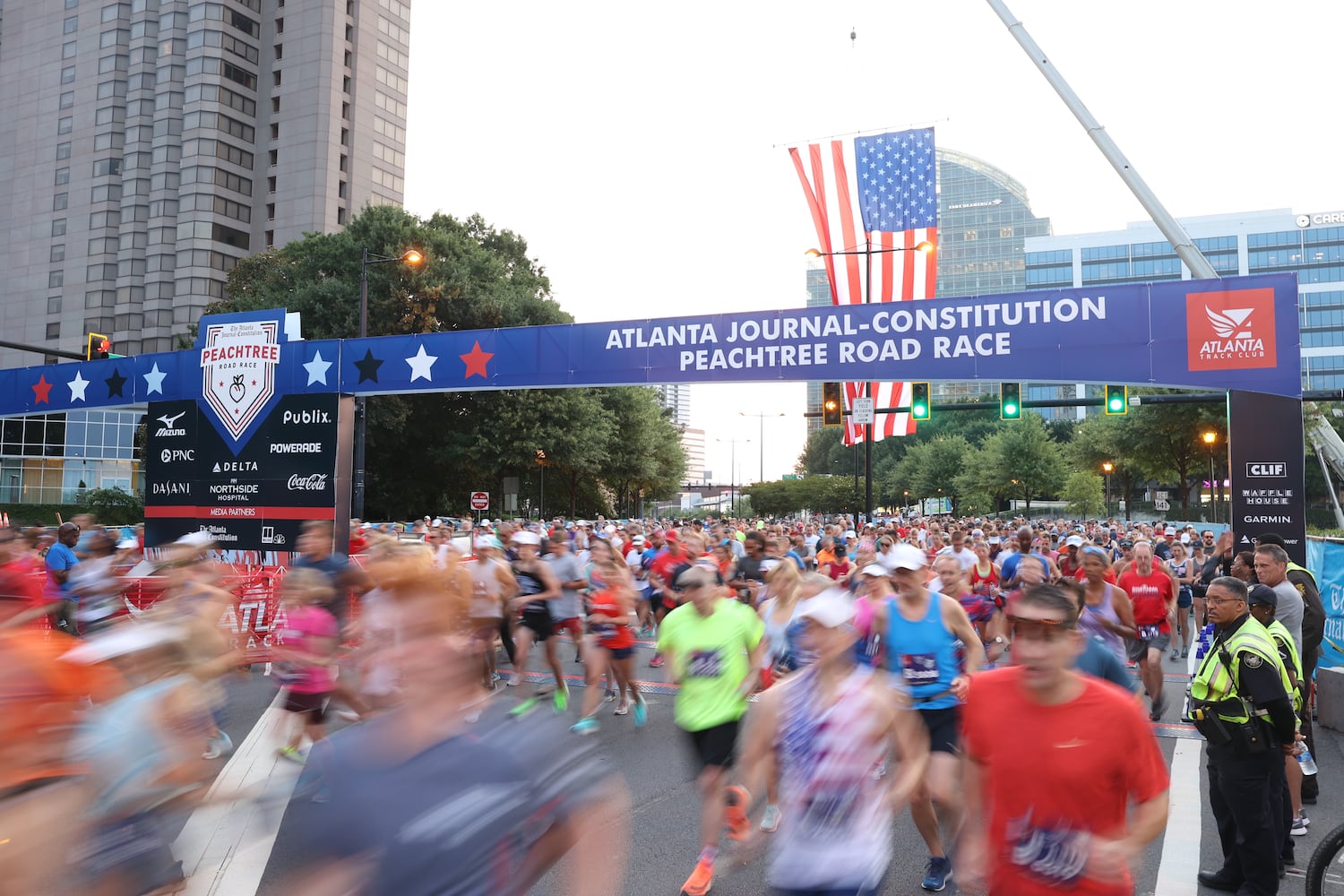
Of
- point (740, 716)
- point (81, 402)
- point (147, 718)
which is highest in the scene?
point (81, 402)

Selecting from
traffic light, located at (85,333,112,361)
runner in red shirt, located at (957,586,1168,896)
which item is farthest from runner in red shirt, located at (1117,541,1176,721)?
traffic light, located at (85,333,112,361)

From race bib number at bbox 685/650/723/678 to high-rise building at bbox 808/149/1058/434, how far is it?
14750 cm

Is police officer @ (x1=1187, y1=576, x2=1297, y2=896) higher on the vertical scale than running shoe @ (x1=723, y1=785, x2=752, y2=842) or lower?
higher

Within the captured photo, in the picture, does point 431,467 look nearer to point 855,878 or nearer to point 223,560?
point 223,560

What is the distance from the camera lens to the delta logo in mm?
11820

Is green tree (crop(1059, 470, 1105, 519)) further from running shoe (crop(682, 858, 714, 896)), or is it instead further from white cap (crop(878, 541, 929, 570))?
running shoe (crop(682, 858, 714, 896))

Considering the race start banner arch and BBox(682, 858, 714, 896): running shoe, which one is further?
the race start banner arch

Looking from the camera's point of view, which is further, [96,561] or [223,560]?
[223,560]

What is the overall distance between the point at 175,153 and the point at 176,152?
10cm

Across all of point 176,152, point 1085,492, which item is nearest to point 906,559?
point 1085,492

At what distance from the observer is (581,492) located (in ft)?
178

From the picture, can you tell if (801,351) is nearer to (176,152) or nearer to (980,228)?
(176,152)

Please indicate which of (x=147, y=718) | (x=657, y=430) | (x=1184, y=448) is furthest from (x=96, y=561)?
(x=1184, y=448)

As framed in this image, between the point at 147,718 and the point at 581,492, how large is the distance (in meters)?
50.5
